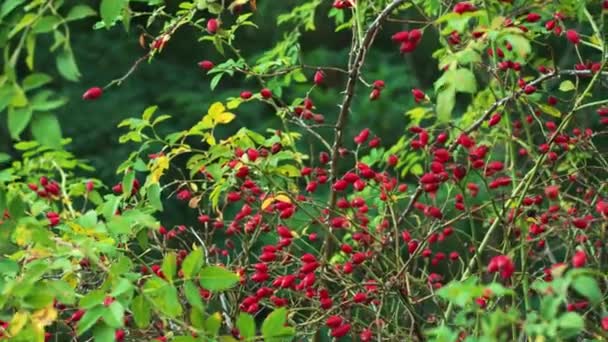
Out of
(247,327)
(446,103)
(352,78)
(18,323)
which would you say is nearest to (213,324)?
(247,327)

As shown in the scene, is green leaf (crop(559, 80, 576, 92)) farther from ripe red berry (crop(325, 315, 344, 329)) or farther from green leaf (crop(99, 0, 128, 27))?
green leaf (crop(99, 0, 128, 27))

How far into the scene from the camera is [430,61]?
24.5 feet

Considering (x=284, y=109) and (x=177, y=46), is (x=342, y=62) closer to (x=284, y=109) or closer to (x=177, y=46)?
(x=177, y=46)

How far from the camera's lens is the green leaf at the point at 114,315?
145 cm

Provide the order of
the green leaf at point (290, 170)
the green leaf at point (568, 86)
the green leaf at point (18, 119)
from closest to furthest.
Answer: the green leaf at point (18, 119) < the green leaf at point (568, 86) < the green leaf at point (290, 170)

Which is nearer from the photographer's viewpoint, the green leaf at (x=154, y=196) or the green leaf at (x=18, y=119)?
the green leaf at (x=18, y=119)

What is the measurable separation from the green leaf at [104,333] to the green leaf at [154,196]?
0.34 metres

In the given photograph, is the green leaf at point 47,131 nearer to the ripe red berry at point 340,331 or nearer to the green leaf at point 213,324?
the green leaf at point 213,324

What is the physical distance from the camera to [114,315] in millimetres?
1463

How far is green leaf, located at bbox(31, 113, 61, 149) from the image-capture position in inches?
54.2

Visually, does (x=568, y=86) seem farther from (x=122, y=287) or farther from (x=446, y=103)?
(x=122, y=287)

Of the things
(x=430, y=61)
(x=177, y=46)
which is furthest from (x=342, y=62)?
(x=177, y=46)

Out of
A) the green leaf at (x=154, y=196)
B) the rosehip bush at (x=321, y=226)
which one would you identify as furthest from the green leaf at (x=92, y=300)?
the green leaf at (x=154, y=196)

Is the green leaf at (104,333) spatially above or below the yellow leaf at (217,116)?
above
